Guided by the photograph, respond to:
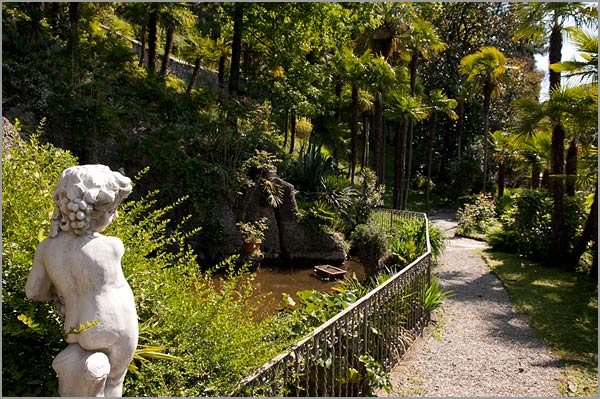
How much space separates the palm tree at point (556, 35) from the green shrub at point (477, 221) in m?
4.88

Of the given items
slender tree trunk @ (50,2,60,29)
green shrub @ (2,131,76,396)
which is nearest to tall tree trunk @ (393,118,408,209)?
slender tree trunk @ (50,2,60,29)

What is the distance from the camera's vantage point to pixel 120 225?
13.9 feet

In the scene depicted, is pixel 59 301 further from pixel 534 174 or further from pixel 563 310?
pixel 534 174

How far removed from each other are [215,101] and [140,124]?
14.7ft

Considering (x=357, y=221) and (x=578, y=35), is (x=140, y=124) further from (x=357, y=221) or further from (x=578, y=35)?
(x=578, y=35)

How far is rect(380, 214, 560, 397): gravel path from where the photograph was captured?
568cm

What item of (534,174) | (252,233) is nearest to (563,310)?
(252,233)

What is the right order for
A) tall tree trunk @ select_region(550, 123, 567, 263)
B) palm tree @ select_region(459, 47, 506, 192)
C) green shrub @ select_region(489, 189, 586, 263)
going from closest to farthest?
tall tree trunk @ select_region(550, 123, 567, 263), green shrub @ select_region(489, 189, 586, 263), palm tree @ select_region(459, 47, 506, 192)

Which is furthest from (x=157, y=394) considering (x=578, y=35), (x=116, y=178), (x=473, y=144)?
(x=473, y=144)

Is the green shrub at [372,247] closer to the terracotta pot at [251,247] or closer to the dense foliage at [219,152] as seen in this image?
the dense foliage at [219,152]

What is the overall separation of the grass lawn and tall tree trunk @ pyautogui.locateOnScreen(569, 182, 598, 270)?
2.22 ft

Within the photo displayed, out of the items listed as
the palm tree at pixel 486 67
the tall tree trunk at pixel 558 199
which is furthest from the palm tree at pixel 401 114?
the tall tree trunk at pixel 558 199

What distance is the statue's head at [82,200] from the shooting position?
8.41 ft

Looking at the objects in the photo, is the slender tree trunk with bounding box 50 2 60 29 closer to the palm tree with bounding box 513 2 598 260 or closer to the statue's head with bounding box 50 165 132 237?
the palm tree with bounding box 513 2 598 260
